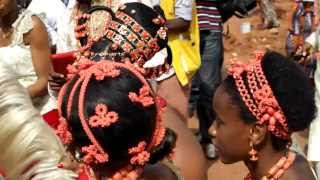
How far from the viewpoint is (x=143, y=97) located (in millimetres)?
2549

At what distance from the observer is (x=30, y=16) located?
4.71 meters

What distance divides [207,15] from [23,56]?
2.57 meters

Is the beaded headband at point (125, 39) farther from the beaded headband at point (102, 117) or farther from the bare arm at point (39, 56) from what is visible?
the bare arm at point (39, 56)

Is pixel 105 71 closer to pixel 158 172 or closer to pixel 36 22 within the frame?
pixel 158 172

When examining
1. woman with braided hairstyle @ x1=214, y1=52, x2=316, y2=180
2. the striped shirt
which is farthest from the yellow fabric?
woman with braided hairstyle @ x1=214, y1=52, x2=316, y2=180

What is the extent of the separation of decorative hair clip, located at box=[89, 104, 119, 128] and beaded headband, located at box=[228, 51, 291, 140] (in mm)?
637

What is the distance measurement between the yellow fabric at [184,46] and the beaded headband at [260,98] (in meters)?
2.63

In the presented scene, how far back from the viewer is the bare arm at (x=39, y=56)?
15.1ft

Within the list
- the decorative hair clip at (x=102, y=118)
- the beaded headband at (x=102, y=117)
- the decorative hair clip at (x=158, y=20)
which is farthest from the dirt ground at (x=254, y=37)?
the decorative hair clip at (x=102, y=118)

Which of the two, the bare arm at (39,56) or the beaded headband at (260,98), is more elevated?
the beaded headband at (260,98)

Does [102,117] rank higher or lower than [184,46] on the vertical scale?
higher

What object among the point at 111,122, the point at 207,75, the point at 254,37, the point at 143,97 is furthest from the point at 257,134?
the point at 254,37

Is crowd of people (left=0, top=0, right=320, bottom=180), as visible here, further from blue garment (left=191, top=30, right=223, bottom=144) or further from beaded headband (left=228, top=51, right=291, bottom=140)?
blue garment (left=191, top=30, right=223, bottom=144)

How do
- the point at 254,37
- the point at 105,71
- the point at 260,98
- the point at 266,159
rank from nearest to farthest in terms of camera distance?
the point at 105,71, the point at 260,98, the point at 266,159, the point at 254,37
